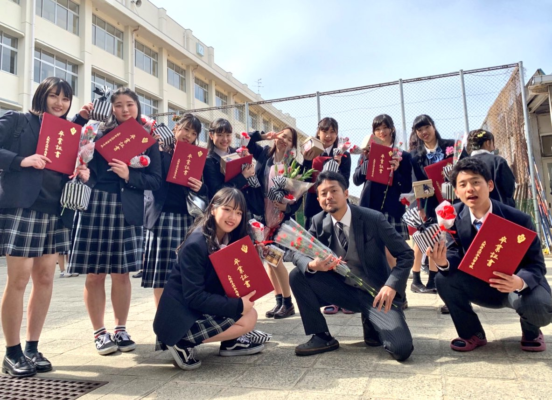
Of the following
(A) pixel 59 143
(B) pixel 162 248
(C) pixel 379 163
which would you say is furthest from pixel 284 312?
(A) pixel 59 143

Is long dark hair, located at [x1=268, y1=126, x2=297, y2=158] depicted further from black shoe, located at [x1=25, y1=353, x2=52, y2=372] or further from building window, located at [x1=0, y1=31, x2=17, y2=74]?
building window, located at [x1=0, y1=31, x2=17, y2=74]

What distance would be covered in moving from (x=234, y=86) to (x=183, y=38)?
4.74 m

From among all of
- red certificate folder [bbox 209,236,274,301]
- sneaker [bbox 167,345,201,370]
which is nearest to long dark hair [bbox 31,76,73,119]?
red certificate folder [bbox 209,236,274,301]

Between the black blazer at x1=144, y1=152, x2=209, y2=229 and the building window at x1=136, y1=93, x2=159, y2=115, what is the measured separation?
1892 cm

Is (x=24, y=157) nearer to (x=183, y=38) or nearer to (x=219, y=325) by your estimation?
(x=219, y=325)

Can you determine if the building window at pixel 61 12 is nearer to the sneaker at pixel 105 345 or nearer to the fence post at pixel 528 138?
the fence post at pixel 528 138

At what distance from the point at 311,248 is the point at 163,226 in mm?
1198

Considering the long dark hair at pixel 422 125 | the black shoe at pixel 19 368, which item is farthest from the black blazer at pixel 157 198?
the long dark hair at pixel 422 125

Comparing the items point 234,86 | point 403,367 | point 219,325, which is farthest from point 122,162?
point 234,86

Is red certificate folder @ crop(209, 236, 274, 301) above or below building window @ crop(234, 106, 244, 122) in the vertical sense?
below

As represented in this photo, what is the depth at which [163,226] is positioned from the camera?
3123 mm

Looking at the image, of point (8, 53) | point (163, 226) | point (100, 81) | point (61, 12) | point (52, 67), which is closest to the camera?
point (163, 226)

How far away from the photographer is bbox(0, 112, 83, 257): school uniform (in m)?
2.40

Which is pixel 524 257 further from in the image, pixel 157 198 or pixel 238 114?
pixel 238 114
